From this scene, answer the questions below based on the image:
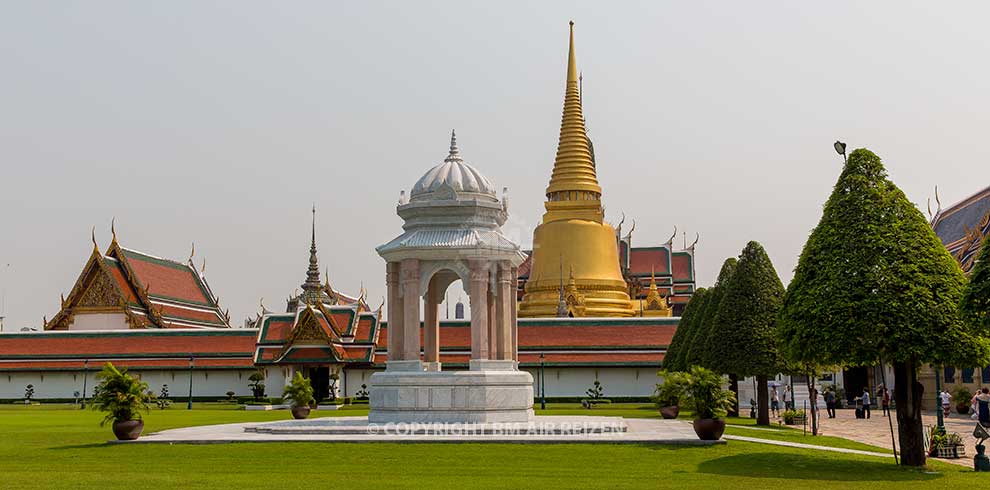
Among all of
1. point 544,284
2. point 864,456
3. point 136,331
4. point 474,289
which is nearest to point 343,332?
point 136,331

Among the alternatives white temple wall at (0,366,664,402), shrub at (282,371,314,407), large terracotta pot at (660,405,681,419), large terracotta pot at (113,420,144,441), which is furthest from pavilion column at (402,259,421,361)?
white temple wall at (0,366,664,402)

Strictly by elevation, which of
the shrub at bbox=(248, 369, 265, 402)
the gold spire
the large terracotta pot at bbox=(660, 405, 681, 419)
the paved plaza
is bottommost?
the large terracotta pot at bbox=(660, 405, 681, 419)

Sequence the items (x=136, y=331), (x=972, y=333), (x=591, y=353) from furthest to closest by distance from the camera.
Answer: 1. (x=136, y=331)
2. (x=591, y=353)
3. (x=972, y=333)

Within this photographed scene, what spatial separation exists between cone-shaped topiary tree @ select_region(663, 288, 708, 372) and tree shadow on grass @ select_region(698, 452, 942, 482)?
17094mm

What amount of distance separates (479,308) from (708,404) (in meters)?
7.53

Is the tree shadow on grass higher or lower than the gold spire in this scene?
lower

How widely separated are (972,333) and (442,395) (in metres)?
13.3

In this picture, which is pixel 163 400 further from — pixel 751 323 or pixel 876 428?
pixel 876 428

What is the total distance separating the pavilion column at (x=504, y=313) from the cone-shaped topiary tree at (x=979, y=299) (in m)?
13.5

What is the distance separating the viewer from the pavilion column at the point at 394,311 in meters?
28.1

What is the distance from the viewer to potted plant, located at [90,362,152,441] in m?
24.0

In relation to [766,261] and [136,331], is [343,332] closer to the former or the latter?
[136,331]

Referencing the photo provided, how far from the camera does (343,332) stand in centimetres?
5616

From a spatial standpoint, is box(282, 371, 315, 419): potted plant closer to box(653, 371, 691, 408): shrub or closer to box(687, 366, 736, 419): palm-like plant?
box(653, 371, 691, 408): shrub
